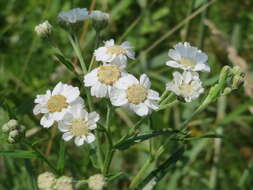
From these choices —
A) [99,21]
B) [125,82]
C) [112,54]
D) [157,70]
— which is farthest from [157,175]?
[157,70]

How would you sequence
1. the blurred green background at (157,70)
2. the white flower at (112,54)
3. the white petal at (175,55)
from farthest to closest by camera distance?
the blurred green background at (157,70)
the white petal at (175,55)
the white flower at (112,54)

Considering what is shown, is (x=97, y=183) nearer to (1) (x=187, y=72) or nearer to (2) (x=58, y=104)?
(2) (x=58, y=104)

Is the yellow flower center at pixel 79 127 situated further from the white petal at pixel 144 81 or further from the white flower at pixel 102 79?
the white petal at pixel 144 81

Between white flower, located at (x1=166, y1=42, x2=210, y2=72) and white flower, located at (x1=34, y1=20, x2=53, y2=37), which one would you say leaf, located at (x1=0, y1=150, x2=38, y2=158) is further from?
white flower, located at (x1=166, y1=42, x2=210, y2=72)

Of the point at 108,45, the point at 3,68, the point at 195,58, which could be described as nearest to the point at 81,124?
the point at 108,45

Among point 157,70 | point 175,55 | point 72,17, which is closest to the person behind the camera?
point 175,55

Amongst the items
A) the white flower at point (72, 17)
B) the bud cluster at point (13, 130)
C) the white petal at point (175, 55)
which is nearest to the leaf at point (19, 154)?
the bud cluster at point (13, 130)

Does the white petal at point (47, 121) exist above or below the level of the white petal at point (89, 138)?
above
